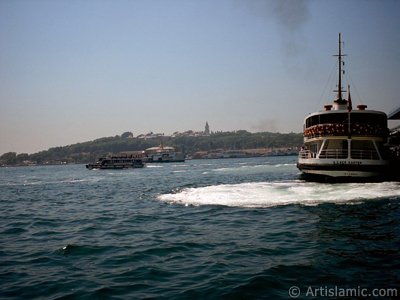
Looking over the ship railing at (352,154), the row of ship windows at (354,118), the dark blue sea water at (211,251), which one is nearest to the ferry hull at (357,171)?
the ship railing at (352,154)

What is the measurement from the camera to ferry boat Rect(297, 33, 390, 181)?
2448 cm

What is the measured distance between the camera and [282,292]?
6.79 m

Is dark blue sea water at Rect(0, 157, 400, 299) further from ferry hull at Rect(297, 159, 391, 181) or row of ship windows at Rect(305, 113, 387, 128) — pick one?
row of ship windows at Rect(305, 113, 387, 128)

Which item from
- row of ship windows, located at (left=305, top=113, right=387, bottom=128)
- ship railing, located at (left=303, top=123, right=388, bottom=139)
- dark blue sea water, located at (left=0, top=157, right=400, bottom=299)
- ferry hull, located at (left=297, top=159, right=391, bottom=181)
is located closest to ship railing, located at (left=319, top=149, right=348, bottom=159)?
ferry hull, located at (left=297, top=159, right=391, bottom=181)

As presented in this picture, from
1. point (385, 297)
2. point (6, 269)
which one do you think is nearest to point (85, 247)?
point (6, 269)

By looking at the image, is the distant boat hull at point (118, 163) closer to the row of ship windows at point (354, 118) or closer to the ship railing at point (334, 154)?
the row of ship windows at point (354, 118)

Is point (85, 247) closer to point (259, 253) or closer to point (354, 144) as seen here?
Answer: point (259, 253)

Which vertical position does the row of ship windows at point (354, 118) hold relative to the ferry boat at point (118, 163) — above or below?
above

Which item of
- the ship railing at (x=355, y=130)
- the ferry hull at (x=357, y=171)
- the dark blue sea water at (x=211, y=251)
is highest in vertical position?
the ship railing at (x=355, y=130)

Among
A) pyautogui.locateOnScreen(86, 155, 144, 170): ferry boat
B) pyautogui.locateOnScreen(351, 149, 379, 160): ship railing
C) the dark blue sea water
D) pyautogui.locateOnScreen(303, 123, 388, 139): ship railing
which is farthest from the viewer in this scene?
Answer: pyautogui.locateOnScreen(86, 155, 144, 170): ferry boat

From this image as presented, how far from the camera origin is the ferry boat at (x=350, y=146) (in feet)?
80.3

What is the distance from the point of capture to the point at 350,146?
25219mm

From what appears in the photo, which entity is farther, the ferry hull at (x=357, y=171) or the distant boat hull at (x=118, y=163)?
the distant boat hull at (x=118, y=163)

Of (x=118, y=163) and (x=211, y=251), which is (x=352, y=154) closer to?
(x=211, y=251)
